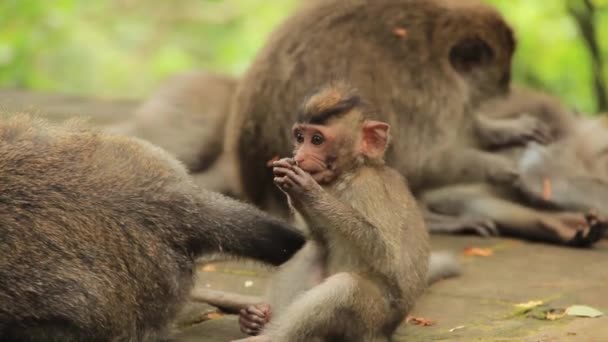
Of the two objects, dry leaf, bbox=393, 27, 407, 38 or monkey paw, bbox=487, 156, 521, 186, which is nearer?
dry leaf, bbox=393, 27, 407, 38

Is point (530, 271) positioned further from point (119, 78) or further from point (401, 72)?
point (119, 78)

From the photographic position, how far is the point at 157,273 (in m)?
4.40

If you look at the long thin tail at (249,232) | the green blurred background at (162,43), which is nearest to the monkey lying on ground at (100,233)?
the long thin tail at (249,232)

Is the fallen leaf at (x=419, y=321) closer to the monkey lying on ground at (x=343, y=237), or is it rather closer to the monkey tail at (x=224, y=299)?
the monkey lying on ground at (x=343, y=237)

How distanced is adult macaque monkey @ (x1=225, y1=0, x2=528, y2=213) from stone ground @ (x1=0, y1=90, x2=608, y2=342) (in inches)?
26.2

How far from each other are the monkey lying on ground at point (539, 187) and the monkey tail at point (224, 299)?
2577mm

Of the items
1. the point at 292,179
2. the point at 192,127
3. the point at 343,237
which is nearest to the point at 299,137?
the point at 292,179

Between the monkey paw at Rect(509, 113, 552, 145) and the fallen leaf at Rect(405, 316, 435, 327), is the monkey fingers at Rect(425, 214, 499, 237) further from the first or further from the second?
the fallen leaf at Rect(405, 316, 435, 327)

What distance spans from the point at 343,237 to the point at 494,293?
4.70 ft

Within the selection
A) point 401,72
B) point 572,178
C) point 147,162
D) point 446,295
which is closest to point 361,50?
point 401,72

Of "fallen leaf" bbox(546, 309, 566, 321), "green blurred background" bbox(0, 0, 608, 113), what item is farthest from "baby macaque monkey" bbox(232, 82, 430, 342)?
"green blurred background" bbox(0, 0, 608, 113)

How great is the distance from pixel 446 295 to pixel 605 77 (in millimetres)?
6390

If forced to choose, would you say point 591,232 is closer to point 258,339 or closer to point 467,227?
point 467,227

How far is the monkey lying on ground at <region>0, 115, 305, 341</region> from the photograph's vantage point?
13.5 ft
